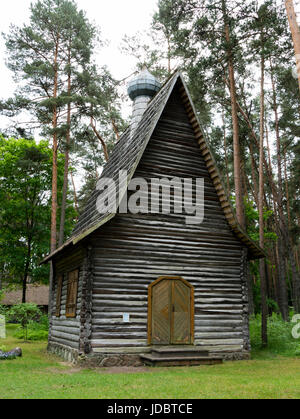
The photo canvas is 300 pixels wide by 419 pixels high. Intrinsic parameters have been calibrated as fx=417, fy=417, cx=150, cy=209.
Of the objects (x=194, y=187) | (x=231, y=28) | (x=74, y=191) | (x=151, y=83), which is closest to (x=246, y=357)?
(x=194, y=187)

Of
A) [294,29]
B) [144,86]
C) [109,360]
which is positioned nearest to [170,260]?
[109,360]

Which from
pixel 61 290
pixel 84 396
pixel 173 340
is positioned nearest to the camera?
pixel 84 396

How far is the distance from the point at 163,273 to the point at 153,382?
4367 millimetres

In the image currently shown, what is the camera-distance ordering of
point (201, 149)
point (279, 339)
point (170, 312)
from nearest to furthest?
1. point (170, 312)
2. point (201, 149)
3. point (279, 339)

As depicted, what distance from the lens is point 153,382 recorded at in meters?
8.98

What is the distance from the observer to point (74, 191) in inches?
1419

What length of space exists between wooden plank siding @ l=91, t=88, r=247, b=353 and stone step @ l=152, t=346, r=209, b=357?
58 centimetres

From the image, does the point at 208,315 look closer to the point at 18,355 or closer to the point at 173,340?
the point at 173,340

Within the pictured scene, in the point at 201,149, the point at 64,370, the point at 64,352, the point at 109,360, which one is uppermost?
the point at 201,149

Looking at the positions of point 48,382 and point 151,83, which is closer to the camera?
point 48,382

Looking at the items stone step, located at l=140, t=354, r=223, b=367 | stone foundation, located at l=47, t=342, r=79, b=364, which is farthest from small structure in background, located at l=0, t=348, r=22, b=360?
stone step, located at l=140, t=354, r=223, b=367

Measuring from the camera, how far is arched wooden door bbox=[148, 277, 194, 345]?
12.6 metres

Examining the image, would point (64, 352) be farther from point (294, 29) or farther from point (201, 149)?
point (294, 29)
